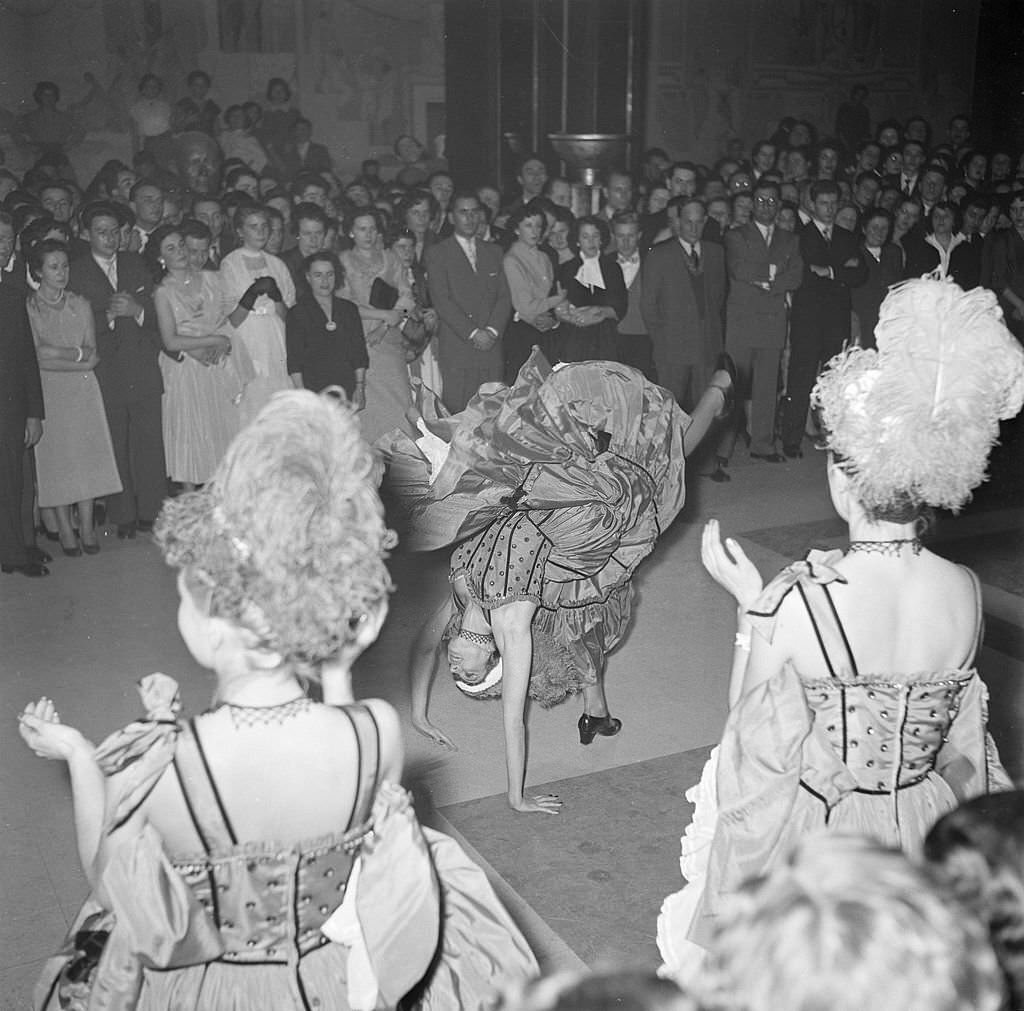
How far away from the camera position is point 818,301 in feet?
29.2

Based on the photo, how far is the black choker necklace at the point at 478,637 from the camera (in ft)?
14.5

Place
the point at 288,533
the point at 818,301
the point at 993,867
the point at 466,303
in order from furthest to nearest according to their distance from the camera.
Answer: the point at 818,301, the point at 466,303, the point at 288,533, the point at 993,867

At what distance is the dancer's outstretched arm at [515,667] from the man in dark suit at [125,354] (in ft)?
11.0

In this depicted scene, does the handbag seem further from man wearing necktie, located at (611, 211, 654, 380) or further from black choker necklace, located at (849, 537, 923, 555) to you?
black choker necklace, located at (849, 537, 923, 555)

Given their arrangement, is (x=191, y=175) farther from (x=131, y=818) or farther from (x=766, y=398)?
(x=131, y=818)

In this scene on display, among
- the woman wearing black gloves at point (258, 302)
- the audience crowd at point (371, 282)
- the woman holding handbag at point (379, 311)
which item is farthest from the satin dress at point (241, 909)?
the woman holding handbag at point (379, 311)

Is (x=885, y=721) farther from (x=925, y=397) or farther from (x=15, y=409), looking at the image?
(x=15, y=409)

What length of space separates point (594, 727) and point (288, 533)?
3.01 meters

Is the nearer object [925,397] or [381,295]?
[925,397]

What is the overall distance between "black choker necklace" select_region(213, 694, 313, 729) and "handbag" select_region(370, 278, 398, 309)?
5.52 m

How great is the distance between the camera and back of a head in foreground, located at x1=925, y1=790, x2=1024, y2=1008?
4.67 ft

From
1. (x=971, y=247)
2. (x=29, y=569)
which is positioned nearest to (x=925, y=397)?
(x=29, y=569)

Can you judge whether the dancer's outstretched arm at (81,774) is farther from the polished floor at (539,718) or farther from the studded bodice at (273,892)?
the polished floor at (539,718)

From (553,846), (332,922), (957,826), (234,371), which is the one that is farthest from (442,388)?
(957,826)
